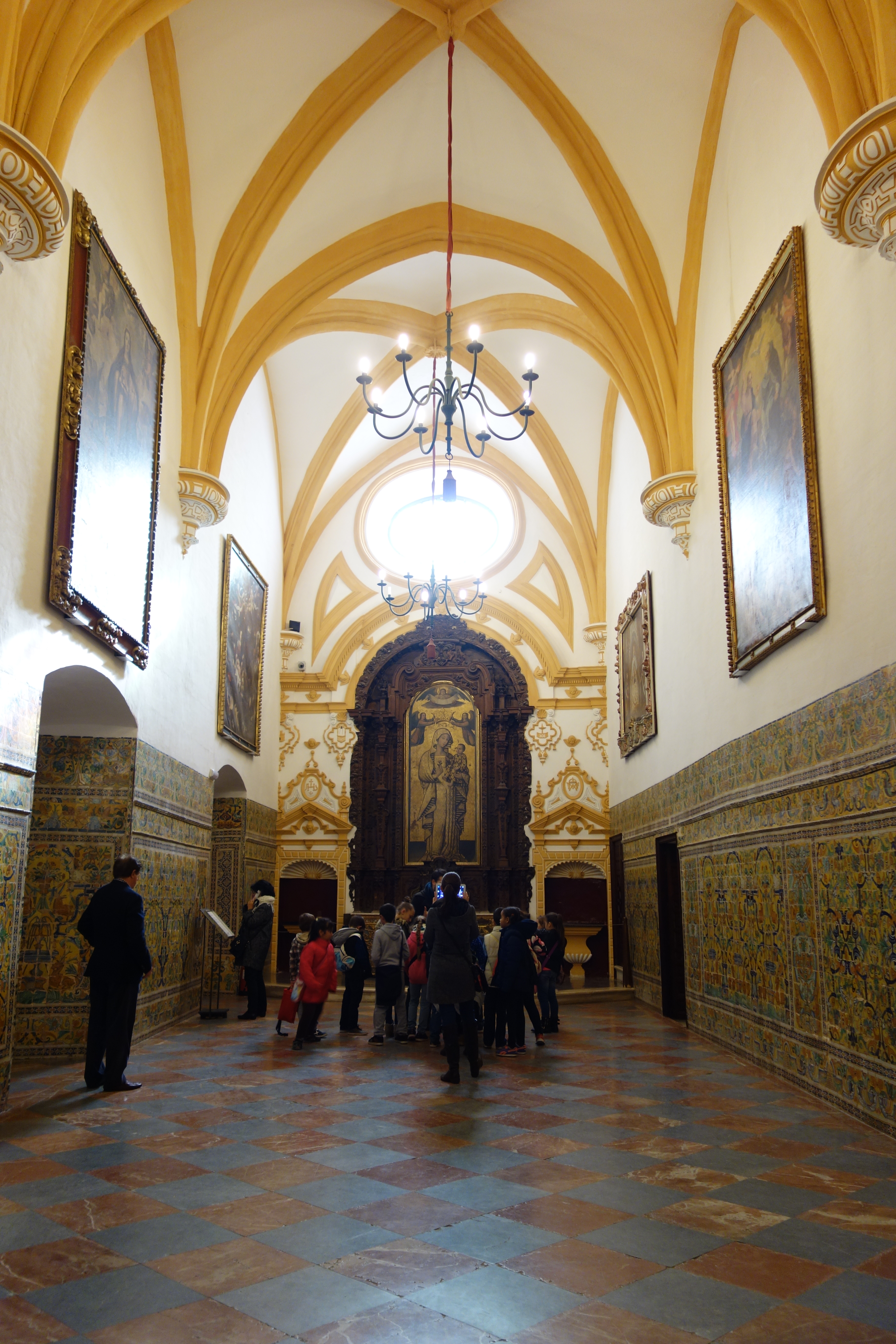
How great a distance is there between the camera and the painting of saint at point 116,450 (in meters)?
6.89

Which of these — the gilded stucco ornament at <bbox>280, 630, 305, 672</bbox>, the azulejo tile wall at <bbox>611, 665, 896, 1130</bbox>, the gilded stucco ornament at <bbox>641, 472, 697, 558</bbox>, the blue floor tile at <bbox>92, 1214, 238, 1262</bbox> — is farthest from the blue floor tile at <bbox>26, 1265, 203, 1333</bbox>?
the gilded stucco ornament at <bbox>280, 630, 305, 672</bbox>

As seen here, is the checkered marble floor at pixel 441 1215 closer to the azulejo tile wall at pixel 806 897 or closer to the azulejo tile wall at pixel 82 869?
the azulejo tile wall at pixel 806 897

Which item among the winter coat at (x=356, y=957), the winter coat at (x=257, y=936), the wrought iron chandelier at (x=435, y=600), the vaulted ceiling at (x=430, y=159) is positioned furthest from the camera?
the wrought iron chandelier at (x=435, y=600)

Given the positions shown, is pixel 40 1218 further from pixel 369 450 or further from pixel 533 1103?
pixel 369 450

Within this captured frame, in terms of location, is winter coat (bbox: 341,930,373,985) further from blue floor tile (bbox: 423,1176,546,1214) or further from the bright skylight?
the bright skylight

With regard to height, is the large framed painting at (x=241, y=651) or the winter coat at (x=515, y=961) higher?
the large framed painting at (x=241, y=651)

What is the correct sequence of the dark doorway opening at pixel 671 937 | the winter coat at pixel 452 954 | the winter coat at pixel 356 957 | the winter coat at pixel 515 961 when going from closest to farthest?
the winter coat at pixel 452 954
the winter coat at pixel 515 961
the winter coat at pixel 356 957
the dark doorway opening at pixel 671 937

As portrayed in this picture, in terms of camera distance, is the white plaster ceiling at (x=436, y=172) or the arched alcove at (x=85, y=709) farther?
the white plaster ceiling at (x=436, y=172)

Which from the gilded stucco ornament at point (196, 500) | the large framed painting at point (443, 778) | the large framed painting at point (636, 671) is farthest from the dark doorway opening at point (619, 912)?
the gilded stucco ornament at point (196, 500)

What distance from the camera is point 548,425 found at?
15320 millimetres

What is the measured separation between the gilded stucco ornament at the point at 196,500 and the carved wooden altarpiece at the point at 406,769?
5854 mm

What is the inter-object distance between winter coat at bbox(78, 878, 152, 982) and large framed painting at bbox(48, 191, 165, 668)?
198 centimetres

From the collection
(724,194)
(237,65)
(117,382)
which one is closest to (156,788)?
(117,382)

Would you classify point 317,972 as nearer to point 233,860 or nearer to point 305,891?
point 233,860
